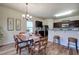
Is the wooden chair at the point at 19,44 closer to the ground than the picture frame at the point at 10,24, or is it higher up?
closer to the ground

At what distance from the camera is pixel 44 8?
2.20m

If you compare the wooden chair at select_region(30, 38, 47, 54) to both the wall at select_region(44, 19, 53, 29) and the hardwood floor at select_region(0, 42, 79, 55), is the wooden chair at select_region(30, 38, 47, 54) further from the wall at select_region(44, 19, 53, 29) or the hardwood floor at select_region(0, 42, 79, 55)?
the wall at select_region(44, 19, 53, 29)

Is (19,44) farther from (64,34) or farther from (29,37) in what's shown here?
(64,34)

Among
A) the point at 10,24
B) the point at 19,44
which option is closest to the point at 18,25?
the point at 10,24

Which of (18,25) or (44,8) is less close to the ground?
(44,8)

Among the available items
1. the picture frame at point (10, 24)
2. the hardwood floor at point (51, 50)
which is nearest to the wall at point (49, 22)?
the hardwood floor at point (51, 50)

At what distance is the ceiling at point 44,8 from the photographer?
2131 millimetres

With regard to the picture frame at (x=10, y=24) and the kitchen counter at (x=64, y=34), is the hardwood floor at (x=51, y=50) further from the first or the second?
the picture frame at (x=10, y=24)

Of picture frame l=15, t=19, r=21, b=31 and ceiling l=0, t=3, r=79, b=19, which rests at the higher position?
ceiling l=0, t=3, r=79, b=19

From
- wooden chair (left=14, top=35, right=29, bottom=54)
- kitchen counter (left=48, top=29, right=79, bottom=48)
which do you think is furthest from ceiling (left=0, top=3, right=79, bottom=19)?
wooden chair (left=14, top=35, right=29, bottom=54)

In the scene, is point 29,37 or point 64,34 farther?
point 64,34

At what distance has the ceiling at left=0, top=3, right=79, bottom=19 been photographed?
2.13m
